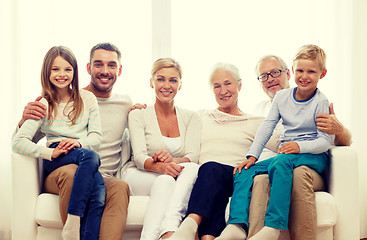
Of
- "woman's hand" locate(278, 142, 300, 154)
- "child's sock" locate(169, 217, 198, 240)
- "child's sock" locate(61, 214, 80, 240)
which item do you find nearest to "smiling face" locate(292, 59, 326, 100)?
"woman's hand" locate(278, 142, 300, 154)

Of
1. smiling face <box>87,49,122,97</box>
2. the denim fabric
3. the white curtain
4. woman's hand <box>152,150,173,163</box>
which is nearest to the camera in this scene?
the denim fabric

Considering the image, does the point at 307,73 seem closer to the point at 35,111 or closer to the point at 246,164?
the point at 246,164

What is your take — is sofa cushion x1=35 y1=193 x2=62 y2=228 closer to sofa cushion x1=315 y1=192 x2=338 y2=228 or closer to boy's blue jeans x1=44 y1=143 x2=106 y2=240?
boy's blue jeans x1=44 y1=143 x2=106 y2=240

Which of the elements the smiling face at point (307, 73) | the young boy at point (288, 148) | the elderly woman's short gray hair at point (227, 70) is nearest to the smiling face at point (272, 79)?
the elderly woman's short gray hair at point (227, 70)

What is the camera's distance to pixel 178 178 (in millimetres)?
2172

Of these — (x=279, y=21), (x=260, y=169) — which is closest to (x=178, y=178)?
(x=260, y=169)

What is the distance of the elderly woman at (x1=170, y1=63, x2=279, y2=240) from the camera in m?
2.08

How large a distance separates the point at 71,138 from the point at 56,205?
14.0 inches

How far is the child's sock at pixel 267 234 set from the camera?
1.83 meters

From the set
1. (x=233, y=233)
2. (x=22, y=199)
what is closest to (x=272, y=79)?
(x=233, y=233)

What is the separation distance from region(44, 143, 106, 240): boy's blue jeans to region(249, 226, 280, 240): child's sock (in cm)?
71

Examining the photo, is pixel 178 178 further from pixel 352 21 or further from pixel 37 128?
pixel 352 21

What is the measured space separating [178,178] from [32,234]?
30.0 inches

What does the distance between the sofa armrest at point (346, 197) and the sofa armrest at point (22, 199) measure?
148 cm
